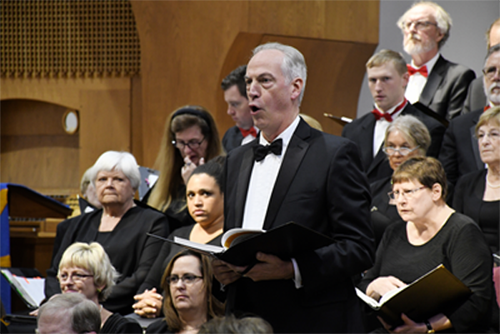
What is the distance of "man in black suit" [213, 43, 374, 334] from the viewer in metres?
1.66

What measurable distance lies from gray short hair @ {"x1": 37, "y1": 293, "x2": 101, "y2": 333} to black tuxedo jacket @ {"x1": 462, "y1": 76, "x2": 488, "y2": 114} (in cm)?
248

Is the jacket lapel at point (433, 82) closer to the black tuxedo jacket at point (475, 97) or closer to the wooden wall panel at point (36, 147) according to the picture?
the black tuxedo jacket at point (475, 97)

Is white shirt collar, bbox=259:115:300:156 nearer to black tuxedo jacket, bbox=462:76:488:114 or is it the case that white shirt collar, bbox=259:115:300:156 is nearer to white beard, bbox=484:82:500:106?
white beard, bbox=484:82:500:106

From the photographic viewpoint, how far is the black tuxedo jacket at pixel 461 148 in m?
3.36

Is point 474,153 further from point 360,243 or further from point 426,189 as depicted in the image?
point 360,243

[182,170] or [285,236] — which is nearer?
[285,236]

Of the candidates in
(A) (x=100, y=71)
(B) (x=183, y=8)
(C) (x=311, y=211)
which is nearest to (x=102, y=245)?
(C) (x=311, y=211)

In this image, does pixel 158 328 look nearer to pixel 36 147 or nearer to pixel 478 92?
pixel 478 92

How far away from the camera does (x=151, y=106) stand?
567 centimetres

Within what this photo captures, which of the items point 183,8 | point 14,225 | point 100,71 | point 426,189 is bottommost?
point 14,225

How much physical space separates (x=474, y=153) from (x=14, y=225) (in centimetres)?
396

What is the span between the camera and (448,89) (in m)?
4.03

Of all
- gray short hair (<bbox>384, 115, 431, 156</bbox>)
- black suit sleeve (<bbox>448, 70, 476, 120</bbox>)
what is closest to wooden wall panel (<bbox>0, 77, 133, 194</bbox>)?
black suit sleeve (<bbox>448, 70, 476, 120</bbox>)

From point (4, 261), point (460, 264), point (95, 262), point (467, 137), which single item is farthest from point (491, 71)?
point (4, 261)
